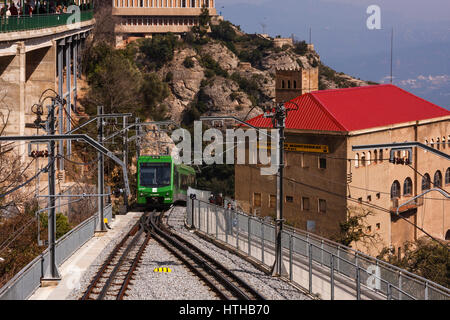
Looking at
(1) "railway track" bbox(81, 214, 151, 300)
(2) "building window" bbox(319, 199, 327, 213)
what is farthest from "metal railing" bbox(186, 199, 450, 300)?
(2) "building window" bbox(319, 199, 327, 213)

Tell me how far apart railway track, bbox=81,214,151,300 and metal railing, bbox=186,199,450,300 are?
3.64m

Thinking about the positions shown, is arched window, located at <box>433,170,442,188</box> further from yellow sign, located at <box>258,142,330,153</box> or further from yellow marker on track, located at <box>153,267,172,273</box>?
yellow marker on track, located at <box>153,267,172,273</box>

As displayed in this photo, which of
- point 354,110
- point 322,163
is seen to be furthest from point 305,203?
point 354,110

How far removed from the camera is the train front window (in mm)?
46969

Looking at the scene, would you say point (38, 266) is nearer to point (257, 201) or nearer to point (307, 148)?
point (307, 148)

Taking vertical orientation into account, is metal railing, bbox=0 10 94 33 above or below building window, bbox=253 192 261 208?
above

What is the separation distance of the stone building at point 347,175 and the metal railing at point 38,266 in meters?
33.1

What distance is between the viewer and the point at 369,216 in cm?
7281

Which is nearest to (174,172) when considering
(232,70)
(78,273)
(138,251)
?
(138,251)

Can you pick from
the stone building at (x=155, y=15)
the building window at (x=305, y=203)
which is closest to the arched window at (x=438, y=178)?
the building window at (x=305, y=203)

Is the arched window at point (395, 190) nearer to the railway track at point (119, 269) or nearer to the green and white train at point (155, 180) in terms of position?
the green and white train at point (155, 180)

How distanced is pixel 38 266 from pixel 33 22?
2837 cm

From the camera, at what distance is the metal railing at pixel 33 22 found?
45.4 meters
